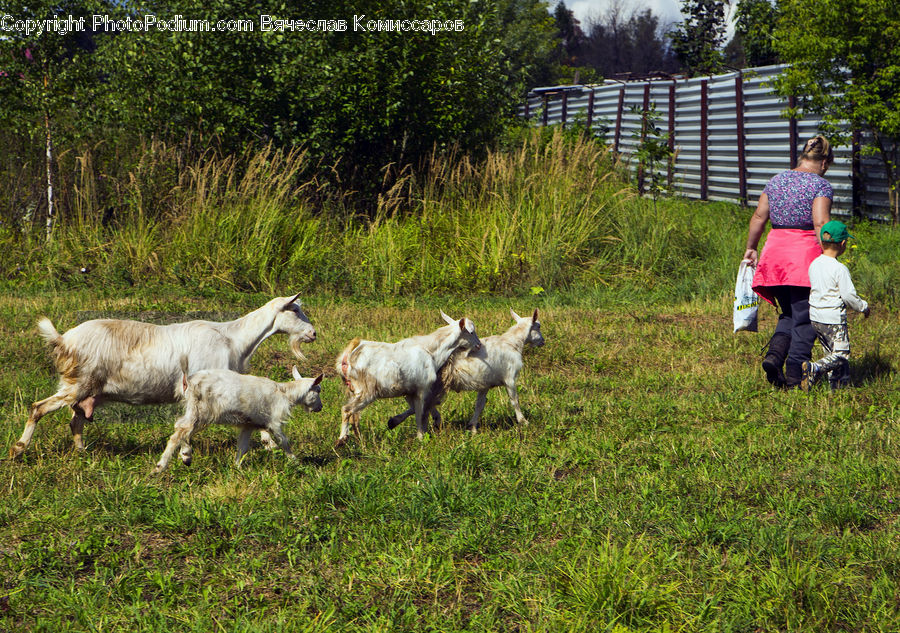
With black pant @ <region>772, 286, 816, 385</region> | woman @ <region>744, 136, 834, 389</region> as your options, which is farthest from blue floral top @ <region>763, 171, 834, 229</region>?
black pant @ <region>772, 286, 816, 385</region>

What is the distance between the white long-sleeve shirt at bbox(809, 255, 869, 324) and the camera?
7277 mm

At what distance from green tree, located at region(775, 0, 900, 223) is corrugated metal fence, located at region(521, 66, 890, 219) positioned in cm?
84

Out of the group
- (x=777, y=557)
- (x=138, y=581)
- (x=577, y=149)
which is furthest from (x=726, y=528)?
Result: (x=577, y=149)

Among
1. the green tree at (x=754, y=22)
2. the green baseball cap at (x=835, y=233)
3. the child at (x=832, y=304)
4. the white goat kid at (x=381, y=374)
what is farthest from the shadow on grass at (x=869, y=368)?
the green tree at (x=754, y=22)

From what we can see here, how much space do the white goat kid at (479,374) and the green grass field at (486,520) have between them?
180 mm

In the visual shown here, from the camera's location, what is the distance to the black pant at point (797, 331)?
760cm

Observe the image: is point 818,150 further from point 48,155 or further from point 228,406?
point 48,155

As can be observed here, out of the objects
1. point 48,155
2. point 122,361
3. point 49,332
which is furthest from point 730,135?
point 49,332

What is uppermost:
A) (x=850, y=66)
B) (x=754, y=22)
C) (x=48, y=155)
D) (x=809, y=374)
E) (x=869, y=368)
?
(x=754, y=22)

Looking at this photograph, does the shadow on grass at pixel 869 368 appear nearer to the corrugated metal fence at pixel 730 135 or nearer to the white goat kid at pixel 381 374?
the white goat kid at pixel 381 374

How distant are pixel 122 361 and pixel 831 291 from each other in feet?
18.1

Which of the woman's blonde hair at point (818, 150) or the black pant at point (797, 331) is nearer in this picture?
the black pant at point (797, 331)

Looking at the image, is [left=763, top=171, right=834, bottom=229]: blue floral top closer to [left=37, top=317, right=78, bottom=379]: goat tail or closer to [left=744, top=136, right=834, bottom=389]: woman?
[left=744, top=136, right=834, bottom=389]: woman

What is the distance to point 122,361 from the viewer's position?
5887 mm
